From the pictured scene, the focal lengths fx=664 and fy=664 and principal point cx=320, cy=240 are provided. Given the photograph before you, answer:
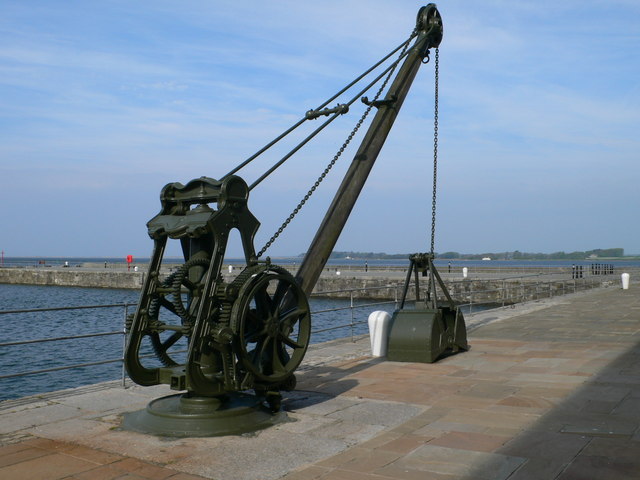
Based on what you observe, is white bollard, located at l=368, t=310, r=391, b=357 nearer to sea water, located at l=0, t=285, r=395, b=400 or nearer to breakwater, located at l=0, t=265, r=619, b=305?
sea water, located at l=0, t=285, r=395, b=400

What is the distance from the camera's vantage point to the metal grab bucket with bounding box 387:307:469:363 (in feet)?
32.6

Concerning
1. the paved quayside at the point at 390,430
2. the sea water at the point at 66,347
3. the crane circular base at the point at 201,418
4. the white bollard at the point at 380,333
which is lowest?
the sea water at the point at 66,347

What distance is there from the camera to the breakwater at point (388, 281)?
3622cm

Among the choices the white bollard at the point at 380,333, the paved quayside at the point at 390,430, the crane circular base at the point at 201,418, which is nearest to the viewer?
the paved quayside at the point at 390,430

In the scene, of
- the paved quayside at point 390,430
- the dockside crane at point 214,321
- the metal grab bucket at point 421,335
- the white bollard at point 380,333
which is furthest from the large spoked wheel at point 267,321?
the white bollard at point 380,333

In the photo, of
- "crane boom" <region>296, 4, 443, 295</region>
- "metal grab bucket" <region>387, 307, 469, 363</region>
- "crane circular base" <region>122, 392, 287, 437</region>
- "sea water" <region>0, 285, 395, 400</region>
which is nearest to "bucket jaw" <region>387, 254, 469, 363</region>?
"metal grab bucket" <region>387, 307, 469, 363</region>

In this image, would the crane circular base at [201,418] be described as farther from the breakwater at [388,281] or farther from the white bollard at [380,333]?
the breakwater at [388,281]

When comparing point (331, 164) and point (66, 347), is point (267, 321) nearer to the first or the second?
point (331, 164)

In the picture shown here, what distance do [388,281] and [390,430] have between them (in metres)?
38.2

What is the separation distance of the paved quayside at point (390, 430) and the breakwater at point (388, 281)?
1762 centimetres

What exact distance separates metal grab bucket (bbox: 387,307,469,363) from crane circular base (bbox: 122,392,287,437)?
12.6 feet

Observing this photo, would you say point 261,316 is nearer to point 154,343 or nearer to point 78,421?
point 154,343

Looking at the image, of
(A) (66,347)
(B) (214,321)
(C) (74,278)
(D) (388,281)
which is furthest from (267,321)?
(C) (74,278)

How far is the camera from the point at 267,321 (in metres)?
6.46
